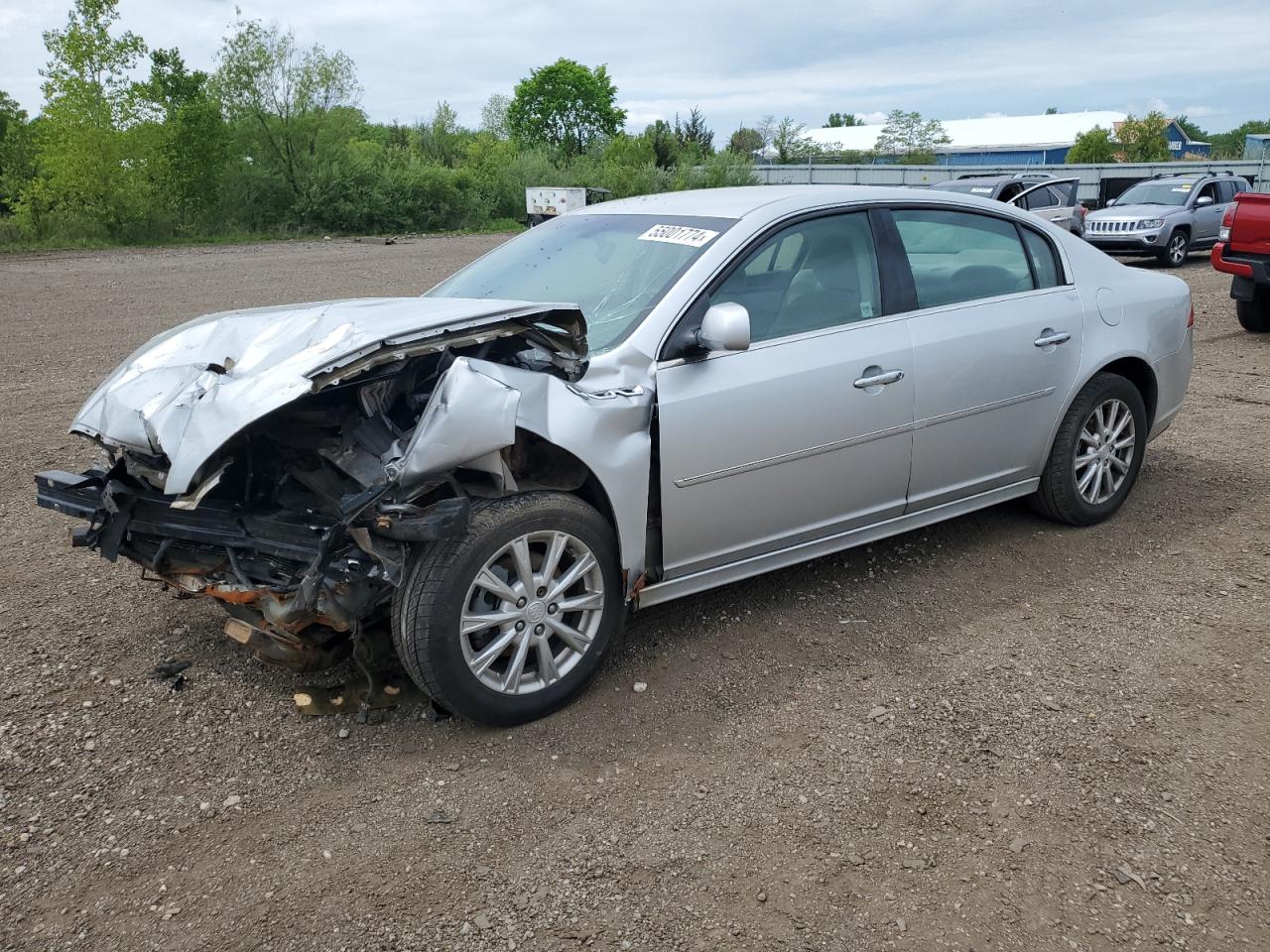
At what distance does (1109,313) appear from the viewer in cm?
495

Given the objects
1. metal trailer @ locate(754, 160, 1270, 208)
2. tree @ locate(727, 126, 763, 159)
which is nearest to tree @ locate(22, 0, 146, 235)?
metal trailer @ locate(754, 160, 1270, 208)

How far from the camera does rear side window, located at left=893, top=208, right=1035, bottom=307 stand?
440cm

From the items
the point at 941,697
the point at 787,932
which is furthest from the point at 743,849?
the point at 941,697

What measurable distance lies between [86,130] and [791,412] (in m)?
33.3

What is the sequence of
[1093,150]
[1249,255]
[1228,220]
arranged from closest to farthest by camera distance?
[1249,255] → [1228,220] → [1093,150]

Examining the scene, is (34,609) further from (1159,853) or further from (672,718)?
(1159,853)

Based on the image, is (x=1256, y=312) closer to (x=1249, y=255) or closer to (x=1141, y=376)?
(x=1249, y=255)

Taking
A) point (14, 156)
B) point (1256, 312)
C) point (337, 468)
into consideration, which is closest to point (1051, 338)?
point (337, 468)

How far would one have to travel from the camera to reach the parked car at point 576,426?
10.4ft

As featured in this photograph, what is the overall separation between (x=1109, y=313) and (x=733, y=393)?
2366 millimetres

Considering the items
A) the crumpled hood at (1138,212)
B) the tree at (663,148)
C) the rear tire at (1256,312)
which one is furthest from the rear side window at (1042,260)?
the tree at (663,148)

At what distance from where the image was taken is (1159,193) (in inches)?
752

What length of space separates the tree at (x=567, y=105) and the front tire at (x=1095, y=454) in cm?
8960

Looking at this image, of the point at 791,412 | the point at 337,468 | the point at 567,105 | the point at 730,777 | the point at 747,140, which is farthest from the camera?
the point at 567,105
